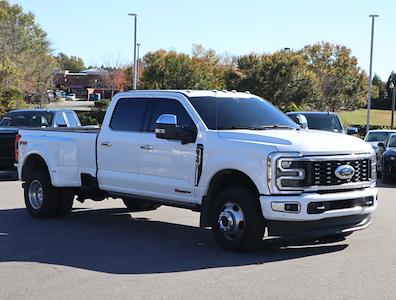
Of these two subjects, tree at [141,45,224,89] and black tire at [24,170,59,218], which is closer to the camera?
black tire at [24,170,59,218]

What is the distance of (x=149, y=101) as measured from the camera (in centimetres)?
932

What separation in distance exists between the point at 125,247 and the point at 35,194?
3.26 meters

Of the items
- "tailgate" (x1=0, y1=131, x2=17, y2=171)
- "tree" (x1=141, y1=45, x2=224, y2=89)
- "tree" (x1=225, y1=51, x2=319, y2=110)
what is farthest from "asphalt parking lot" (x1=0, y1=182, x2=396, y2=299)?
"tree" (x1=225, y1=51, x2=319, y2=110)

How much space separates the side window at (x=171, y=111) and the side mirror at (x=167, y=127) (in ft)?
1.05

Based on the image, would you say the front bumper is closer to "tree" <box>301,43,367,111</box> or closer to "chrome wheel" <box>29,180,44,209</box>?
"chrome wheel" <box>29,180,44,209</box>

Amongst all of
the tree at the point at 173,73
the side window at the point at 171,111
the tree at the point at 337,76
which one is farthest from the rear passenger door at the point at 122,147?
the tree at the point at 337,76

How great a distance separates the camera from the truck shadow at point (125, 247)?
7281 mm

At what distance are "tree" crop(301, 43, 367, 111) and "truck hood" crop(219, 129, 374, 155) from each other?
47.1 meters

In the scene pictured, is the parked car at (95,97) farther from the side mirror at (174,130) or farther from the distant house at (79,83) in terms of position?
the side mirror at (174,130)

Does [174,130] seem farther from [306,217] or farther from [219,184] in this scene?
[306,217]

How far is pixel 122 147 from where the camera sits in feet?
30.6

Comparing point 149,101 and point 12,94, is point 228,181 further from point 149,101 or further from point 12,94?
point 12,94

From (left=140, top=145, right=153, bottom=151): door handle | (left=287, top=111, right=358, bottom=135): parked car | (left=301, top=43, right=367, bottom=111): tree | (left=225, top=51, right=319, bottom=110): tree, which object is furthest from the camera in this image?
(left=301, top=43, right=367, bottom=111): tree

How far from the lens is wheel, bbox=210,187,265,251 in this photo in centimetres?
757
